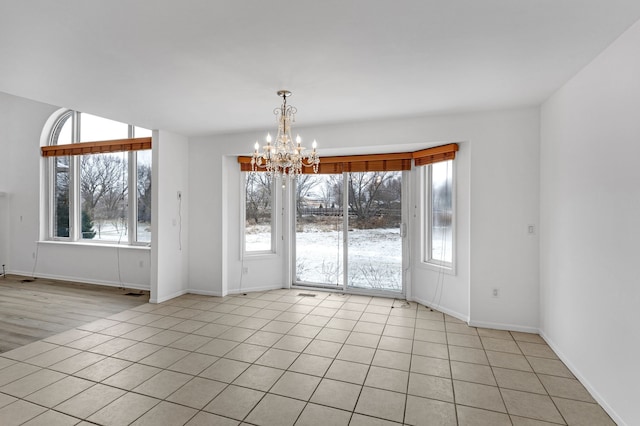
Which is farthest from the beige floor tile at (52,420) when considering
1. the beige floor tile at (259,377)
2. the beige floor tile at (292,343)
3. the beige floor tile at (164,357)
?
the beige floor tile at (292,343)

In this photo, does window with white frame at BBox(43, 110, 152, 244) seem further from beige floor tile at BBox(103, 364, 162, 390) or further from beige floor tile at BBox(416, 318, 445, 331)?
beige floor tile at BBox(416, 318, 445, 331)

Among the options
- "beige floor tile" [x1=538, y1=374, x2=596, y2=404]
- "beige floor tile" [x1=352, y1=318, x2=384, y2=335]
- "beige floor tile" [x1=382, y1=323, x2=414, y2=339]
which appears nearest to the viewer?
"beige floor tile" [x1=538, y1=374, x2=596, y2=404]

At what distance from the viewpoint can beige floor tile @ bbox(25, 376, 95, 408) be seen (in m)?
2.38

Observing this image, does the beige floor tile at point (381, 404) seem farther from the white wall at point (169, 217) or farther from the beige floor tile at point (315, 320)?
the white wall at point (169, 217)

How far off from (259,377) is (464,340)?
7.07ft

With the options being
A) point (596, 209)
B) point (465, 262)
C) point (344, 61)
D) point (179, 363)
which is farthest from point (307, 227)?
point (596, 209)

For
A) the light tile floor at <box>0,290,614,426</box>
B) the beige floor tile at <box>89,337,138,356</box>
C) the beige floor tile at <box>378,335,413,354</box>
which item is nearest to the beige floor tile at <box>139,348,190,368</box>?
the light tile floor at <box>0,290,614,426</box>

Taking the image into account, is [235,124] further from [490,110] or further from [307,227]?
[490,110]

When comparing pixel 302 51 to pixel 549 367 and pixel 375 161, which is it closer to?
pixel 375 161

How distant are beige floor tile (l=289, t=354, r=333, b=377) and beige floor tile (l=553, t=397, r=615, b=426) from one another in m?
1.75

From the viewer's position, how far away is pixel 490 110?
3.76 metres

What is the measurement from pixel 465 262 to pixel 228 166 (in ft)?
12.1

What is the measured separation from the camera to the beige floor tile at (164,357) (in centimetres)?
296

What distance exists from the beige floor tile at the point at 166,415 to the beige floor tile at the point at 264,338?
3.66 ft
